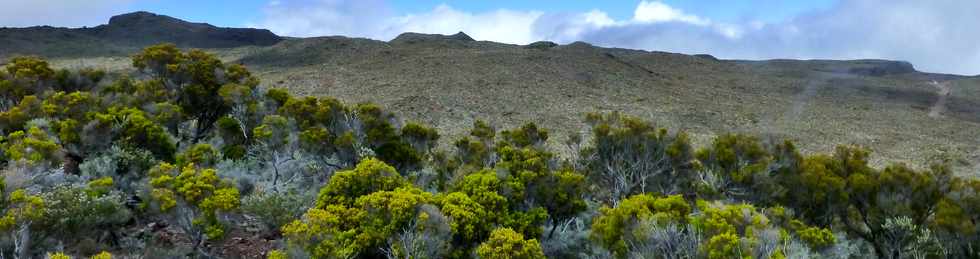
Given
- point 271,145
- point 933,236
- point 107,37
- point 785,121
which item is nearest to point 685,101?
point 785,121

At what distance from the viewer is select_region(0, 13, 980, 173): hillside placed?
36250 millimetres

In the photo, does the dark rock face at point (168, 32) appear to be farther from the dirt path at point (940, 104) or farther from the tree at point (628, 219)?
the tree at point (628, 219)

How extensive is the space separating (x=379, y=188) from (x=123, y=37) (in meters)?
71.5

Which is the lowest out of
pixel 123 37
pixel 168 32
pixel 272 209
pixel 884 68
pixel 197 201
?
pixel 272 209

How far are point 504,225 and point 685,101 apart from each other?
33857 mm

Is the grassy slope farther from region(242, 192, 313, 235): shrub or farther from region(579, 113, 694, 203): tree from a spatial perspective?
region(242, 192, 313, 235): shrub

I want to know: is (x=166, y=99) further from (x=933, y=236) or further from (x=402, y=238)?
(x=933, y=236)

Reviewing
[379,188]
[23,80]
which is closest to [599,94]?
[23,80]

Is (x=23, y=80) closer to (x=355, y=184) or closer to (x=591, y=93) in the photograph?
(x=355, y=184)

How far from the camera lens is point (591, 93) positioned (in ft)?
139


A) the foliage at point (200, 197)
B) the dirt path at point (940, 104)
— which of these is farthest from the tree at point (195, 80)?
the dirt path at point (940, 104)

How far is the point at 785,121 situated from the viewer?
4016cm

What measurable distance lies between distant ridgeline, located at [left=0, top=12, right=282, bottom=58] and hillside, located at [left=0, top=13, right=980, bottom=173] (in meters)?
0.71

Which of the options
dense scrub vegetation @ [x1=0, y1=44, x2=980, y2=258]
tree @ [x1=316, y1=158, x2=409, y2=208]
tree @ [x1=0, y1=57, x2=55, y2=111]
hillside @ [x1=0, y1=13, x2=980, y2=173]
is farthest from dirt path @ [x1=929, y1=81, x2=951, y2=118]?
tree @ [x1=0, y1=57, x2=55, y2=111]
